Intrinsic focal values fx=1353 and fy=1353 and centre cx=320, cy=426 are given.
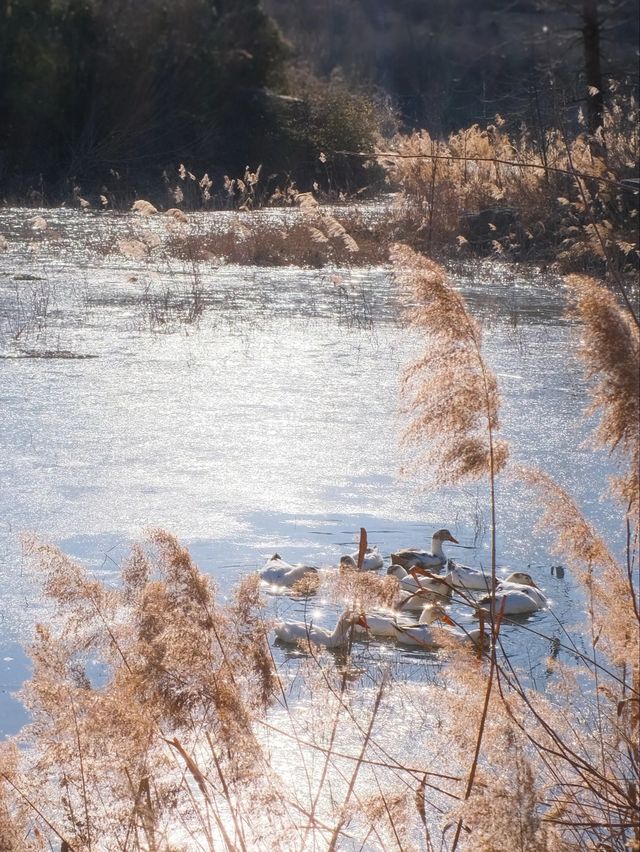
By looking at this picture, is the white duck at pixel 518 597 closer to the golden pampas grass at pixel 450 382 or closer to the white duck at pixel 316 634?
the white duck at pixel 316 634

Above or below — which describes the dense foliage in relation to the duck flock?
A: above

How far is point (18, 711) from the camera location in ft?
9.73

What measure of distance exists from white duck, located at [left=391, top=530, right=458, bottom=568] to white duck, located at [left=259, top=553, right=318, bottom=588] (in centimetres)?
32

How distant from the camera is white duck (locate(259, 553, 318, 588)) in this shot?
382 cm

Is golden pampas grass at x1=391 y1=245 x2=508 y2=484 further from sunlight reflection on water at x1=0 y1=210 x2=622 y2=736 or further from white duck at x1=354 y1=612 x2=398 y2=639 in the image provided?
white duck at x1=354 y1=612 x2=398 y2=639

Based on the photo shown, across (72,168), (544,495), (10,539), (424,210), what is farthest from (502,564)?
(72,168)

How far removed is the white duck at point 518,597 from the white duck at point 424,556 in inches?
11.5

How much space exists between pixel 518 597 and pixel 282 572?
0.67 m

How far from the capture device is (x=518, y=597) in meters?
3.78

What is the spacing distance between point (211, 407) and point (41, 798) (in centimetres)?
446

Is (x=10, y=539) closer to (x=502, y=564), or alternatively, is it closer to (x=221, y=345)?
(x=502, y=564)

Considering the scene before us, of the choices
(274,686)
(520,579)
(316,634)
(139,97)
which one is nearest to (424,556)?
(520,579)

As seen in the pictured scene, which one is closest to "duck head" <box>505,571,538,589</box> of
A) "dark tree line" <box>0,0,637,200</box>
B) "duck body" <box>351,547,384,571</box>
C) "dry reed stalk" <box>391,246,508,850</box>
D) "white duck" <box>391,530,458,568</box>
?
"white duck" <box>391,530,458,568</box>

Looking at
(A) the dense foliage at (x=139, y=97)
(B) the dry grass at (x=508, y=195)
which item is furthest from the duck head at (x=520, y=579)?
(A) the dense foliage at (x=139, y=97)
